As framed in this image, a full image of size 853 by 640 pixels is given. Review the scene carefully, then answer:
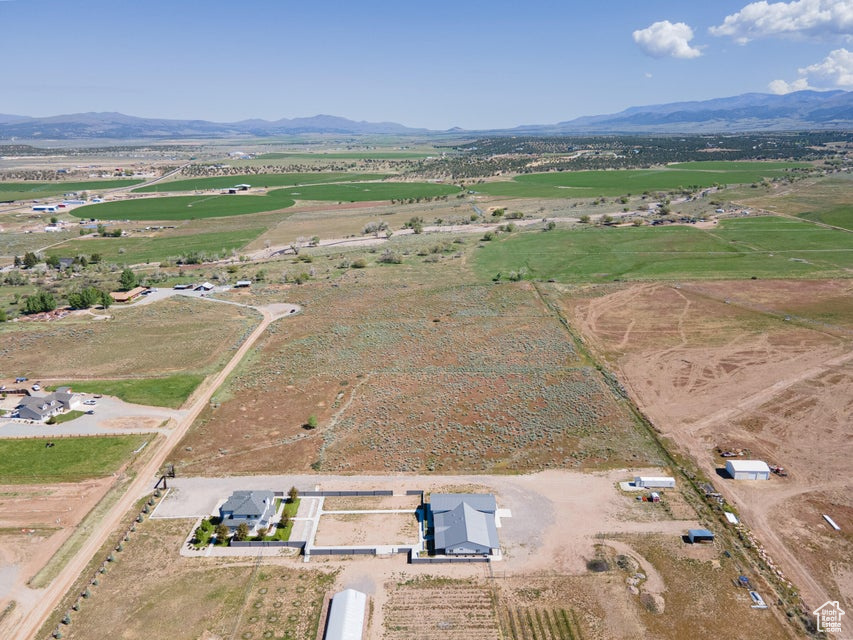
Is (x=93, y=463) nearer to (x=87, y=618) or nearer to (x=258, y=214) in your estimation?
(x=87, y=618)

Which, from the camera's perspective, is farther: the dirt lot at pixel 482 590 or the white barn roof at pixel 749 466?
the white barn roof at pixel 749 466

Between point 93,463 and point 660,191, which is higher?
point 660,191

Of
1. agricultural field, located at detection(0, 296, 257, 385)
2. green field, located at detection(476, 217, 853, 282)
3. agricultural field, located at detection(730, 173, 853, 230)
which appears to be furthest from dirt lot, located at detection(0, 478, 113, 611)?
agricultural field, located at detection(730, 173, 853, 230)

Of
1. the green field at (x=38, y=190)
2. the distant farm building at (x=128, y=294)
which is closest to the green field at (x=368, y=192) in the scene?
the green field at (x=38, y=190)

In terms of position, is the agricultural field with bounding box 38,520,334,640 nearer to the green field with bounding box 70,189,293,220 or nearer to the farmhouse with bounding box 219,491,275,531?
the farmhouse with bounding box 219,491,275,531

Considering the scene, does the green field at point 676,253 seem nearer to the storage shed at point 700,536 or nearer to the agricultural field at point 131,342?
the agricultural field at point 131,342

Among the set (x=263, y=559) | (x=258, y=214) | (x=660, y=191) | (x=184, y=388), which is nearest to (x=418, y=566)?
(x=263, y=559)
